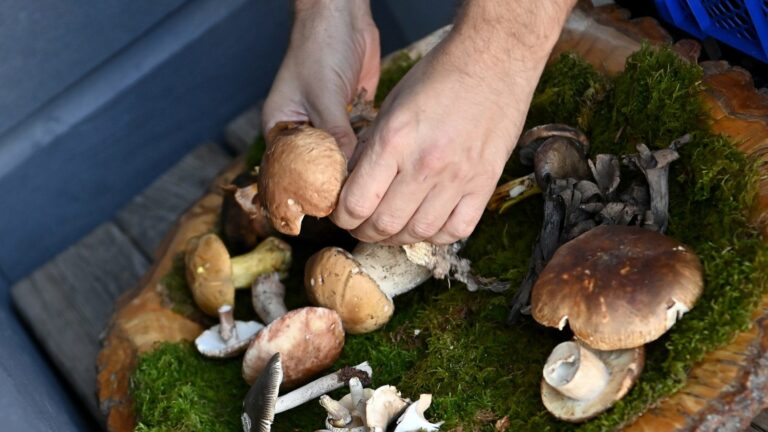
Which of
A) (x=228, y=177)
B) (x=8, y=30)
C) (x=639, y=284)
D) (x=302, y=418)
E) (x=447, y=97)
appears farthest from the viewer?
(x=8, y=30)

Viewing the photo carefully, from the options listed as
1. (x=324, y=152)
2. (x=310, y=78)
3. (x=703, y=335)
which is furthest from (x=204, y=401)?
(x=703, y=335)

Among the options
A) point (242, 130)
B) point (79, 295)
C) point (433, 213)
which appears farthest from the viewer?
point (242, 130)

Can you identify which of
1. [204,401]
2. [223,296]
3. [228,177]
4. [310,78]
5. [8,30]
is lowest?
[204,401]

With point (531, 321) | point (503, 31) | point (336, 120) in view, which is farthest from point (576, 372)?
point (336, 120)

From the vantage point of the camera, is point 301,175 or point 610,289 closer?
point 610,289

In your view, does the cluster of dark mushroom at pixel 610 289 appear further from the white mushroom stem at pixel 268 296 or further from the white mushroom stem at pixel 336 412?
the white mushroom stem at pixel 268 296

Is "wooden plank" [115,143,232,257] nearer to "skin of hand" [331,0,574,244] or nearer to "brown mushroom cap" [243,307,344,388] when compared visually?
"brown mushroom cap" [243,307,344,388]

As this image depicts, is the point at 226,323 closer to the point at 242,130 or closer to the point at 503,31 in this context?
the point at 503,31

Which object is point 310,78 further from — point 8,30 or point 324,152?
point 8,30
